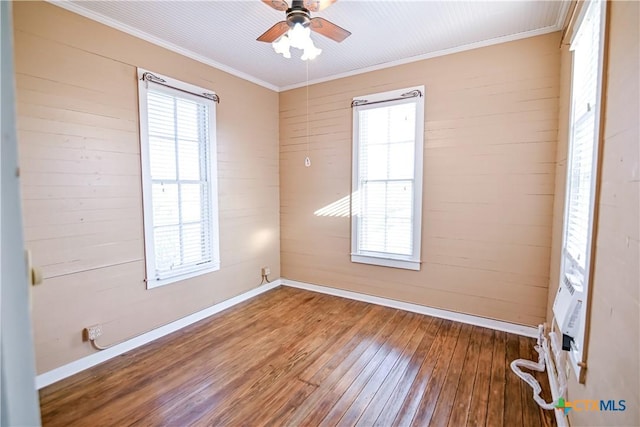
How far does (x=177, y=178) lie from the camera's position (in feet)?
10.0

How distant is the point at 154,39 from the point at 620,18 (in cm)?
328

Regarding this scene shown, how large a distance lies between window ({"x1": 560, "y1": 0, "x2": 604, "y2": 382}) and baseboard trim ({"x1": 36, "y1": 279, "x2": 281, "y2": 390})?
10.5 ft

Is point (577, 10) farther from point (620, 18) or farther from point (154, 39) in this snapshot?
point (154, 39)

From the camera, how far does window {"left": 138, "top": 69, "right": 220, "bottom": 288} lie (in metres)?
2.77

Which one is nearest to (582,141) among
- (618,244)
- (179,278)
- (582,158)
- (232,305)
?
(582,158)

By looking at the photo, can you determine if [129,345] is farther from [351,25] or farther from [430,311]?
[351,25]

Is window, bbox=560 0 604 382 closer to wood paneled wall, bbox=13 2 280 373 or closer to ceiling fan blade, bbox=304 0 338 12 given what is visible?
ceiling fan blade, bbox=304 0 338 12

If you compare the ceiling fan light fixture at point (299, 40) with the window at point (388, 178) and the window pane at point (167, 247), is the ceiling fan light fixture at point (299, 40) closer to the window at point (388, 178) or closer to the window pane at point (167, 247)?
the window at point (388, 178)

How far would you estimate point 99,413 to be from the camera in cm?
189

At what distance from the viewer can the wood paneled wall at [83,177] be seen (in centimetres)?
211

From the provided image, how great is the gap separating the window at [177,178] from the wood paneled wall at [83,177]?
0.10 metres

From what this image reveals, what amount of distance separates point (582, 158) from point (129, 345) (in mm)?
3734

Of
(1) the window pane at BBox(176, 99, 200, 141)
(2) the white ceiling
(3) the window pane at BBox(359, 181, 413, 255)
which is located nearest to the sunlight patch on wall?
(3) the window pane at BBox(359, 181, 413, 255)

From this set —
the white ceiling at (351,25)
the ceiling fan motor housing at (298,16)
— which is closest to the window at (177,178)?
the white ceiling at (351,25)
